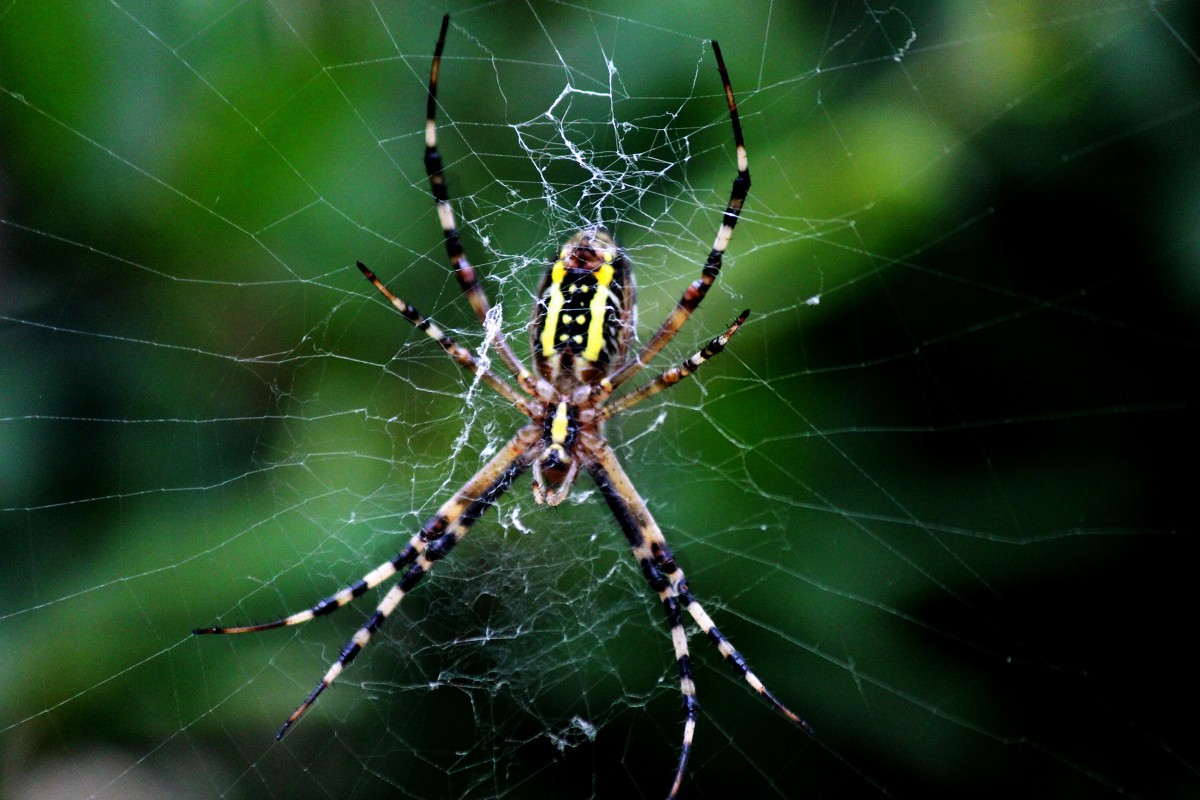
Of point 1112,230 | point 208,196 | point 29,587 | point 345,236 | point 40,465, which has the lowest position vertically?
point 1112,230

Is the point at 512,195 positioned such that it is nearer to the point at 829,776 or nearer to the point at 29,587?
the point at 29,587

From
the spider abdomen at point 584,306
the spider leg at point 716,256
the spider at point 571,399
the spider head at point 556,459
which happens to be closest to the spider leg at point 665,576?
the spider at point 571,399

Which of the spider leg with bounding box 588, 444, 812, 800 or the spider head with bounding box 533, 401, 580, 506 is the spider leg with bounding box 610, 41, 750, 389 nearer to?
the spider head with bounding box 533, 401, 580, 506

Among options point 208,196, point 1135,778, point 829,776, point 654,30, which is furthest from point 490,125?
point 1135,778

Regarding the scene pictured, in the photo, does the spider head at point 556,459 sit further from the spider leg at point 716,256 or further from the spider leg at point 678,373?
the spider leg at point 716,256

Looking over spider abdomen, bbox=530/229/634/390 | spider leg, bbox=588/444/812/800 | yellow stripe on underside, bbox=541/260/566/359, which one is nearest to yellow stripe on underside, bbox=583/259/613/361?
spider abdomen, bbox=530/229/634/390

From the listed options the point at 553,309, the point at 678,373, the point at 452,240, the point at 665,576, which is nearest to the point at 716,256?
the point at 678,373

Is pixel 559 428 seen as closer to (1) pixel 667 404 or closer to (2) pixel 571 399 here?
(2) pixel 571 399
